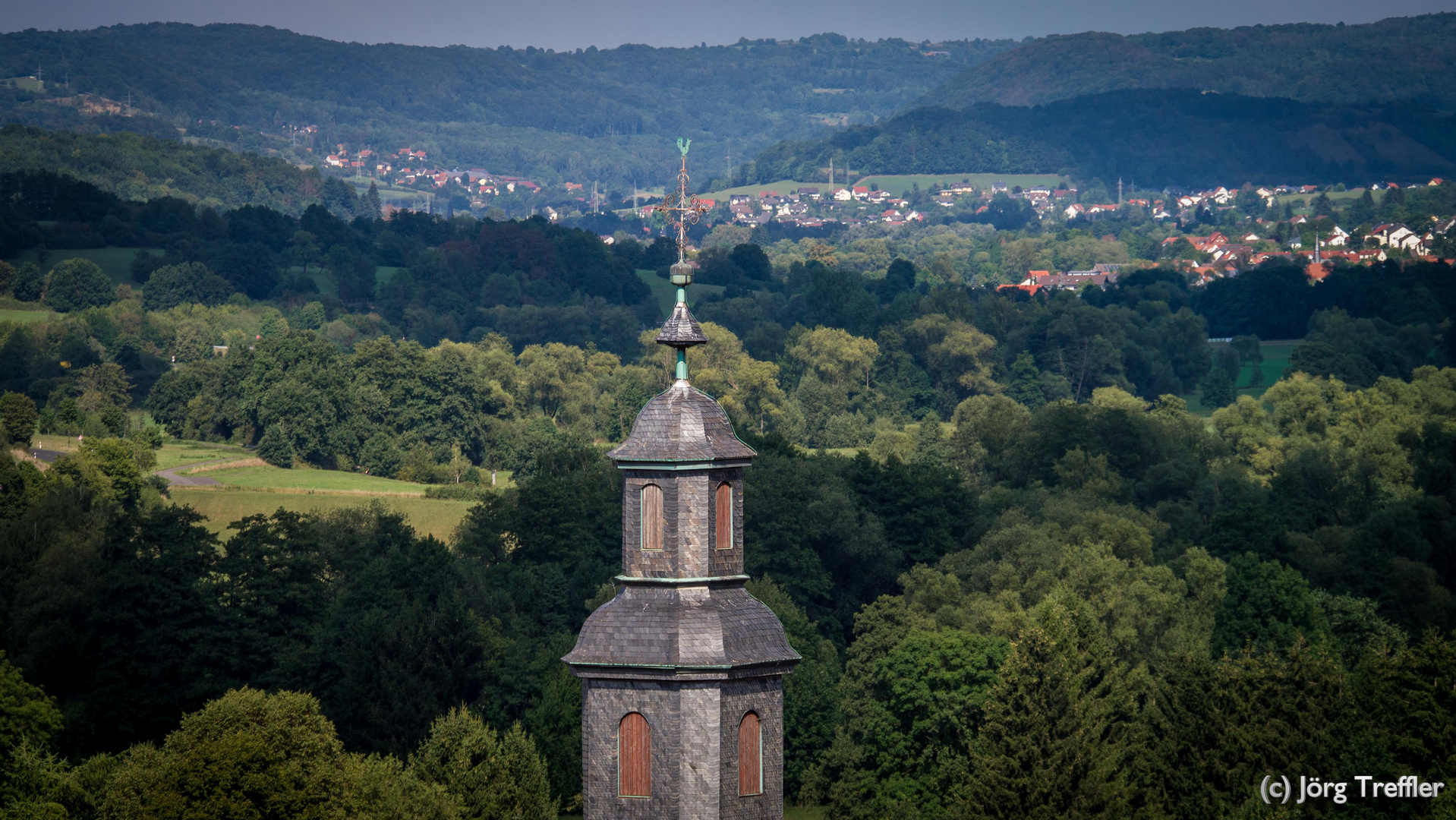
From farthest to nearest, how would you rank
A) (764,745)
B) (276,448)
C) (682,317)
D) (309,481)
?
1. (276,448)
2. (309,481)
3. (682,317)
4. (764,745)

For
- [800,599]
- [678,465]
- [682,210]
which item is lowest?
[800,599]

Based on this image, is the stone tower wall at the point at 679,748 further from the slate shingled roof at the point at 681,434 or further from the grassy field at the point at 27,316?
the grassy field at the point at 27,316

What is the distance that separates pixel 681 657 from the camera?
90.1 feet

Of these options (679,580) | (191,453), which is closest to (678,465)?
(679,580)

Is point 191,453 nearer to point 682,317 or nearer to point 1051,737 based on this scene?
point 1051,737

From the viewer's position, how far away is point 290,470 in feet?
424

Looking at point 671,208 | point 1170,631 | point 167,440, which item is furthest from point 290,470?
point 671,208

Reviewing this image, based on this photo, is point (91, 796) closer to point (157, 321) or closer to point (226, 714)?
point (226, 714)

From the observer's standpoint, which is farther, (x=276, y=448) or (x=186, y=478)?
(x=276, y=448)

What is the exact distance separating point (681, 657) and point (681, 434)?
3069 mm

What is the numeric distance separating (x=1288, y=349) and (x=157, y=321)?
10387 cm

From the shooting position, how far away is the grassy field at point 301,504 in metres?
105

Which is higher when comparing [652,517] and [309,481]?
[652,517]

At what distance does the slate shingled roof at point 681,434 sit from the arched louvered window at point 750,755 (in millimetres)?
3662
